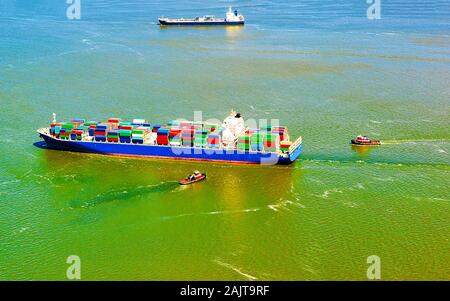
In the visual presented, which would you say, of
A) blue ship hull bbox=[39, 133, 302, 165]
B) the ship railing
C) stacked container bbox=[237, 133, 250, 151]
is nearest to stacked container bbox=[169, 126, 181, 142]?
blue ship hull bbox=[39, 133, 302, 165]

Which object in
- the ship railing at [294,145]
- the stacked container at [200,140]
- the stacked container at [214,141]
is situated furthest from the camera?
the stacked container at [200,140]

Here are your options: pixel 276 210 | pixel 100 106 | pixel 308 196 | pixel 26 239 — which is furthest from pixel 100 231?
pixel 100 106

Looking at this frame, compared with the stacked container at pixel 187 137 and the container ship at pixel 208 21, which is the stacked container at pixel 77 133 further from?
the container ship at pixel 208 21

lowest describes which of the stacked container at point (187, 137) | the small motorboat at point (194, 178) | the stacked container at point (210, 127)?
the small motorboat at point (194, 178)

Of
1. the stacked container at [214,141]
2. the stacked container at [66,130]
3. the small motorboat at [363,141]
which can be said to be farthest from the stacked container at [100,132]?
the small motorboat at [363,141]

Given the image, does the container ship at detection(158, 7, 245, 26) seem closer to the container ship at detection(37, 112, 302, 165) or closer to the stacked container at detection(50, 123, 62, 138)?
the stacked container at detection(50, 123, 62, 138)

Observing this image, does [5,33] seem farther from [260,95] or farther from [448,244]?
[448,244]

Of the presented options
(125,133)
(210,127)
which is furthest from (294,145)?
(125,133)
